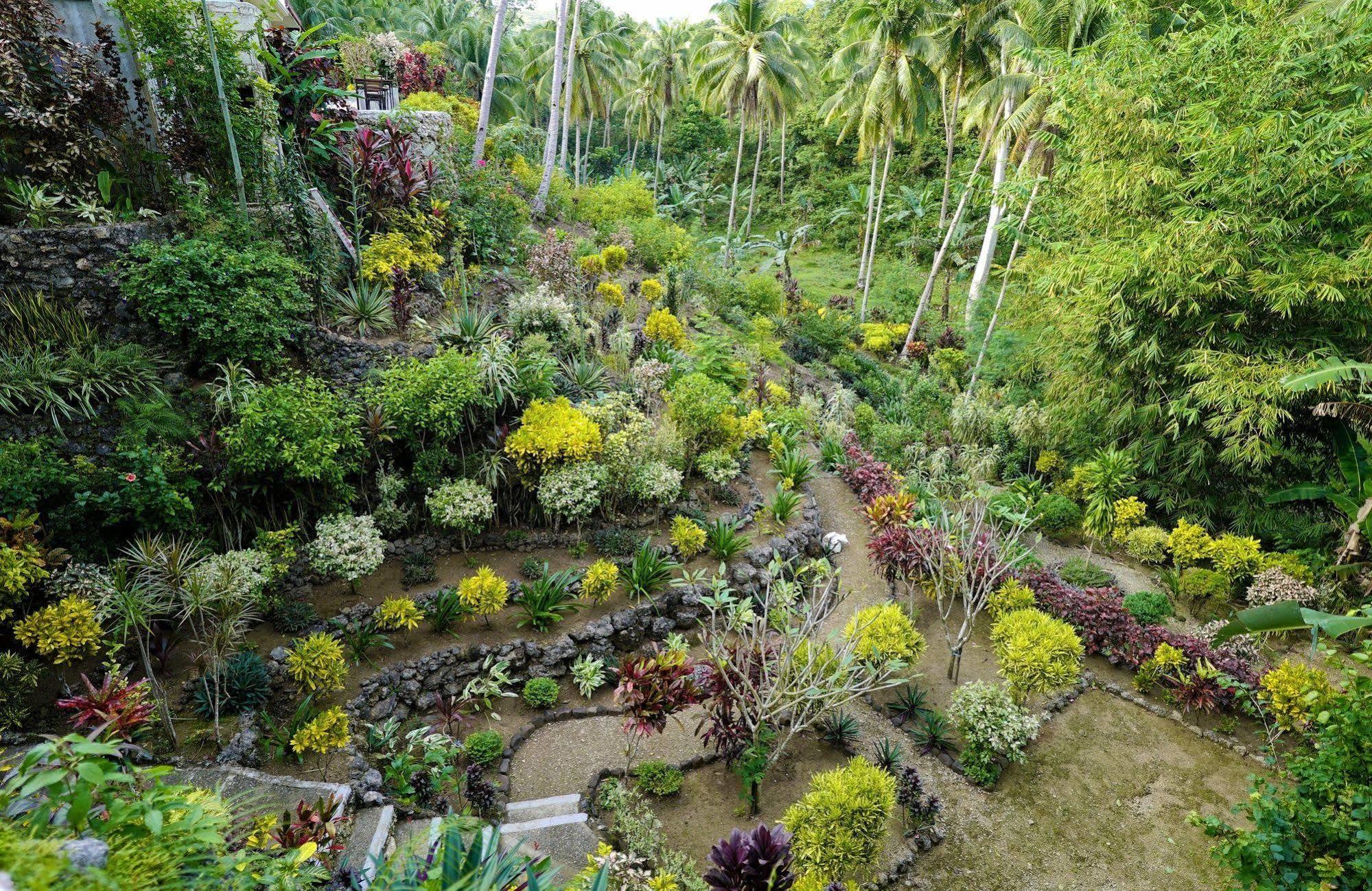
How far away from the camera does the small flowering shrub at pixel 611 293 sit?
12688 mm

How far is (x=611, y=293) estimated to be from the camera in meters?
12.8

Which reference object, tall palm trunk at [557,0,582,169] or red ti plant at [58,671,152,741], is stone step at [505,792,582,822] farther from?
tall palm trunk at [557,0,582,169]

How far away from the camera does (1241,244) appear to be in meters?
9.61

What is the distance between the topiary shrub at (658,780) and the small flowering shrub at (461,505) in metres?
3.37

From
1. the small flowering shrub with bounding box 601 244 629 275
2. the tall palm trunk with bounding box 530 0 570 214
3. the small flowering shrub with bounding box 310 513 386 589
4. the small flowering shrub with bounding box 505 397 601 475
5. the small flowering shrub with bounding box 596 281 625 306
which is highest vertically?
the tall palm trunk with bounding box 530 0 570 214

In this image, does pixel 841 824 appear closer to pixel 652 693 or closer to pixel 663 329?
pixel 652 693

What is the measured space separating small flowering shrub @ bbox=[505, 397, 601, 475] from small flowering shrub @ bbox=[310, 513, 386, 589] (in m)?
1.83

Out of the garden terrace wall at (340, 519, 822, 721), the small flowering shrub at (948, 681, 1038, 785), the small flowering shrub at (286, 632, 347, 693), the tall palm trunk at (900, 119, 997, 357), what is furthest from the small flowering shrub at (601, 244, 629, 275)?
the small flowering shrub at (948, 681, 1038, 785)

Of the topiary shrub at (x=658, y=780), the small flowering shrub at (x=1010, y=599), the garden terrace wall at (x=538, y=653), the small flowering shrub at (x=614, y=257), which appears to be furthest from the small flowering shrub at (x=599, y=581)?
the small flowering shrub at (x=614, y=257)

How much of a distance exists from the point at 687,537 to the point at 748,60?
17955 millimetres

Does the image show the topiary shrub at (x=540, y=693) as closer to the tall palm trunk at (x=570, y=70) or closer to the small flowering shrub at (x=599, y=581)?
the small flowering shrub at (x=599, y=581)

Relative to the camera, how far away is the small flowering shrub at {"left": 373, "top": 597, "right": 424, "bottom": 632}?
276 inches

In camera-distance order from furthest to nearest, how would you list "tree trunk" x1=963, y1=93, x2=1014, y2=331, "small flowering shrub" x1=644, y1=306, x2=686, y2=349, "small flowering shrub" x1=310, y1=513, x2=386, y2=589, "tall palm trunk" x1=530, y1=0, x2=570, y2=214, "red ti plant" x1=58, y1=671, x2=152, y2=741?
"tree trunk" x1=963, y1=93, x2=1014, y2=331
"tall palm trunk" x1=530, y1=0, x2=570, y2=214
"small flowering shrub" x1=644, y1=306, x2=686, y2=349
"small flowering shrub" x1=310, y1=513, x2=386, y2=589
"red ti plant" x1=58, y1=671, x2=152, y2=741

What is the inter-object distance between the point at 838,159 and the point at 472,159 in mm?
24194
